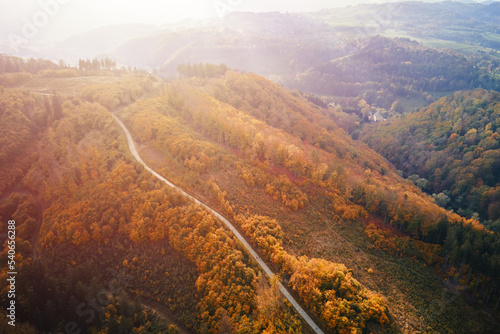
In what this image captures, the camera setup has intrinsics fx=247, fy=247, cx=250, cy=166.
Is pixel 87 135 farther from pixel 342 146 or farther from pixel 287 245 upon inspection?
pixel 342 146

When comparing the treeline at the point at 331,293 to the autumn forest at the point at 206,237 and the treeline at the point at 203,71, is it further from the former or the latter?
the treeline at the point at 203,71

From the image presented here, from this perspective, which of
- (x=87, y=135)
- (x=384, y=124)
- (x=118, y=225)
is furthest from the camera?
(x=384, y=124)

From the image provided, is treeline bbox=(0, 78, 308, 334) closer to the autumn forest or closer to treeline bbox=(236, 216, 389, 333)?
the autumn forest

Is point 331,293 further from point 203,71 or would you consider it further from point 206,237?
point 203,71

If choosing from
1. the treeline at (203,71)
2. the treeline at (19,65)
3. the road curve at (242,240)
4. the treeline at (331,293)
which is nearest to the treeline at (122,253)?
the road curve at (242,240)

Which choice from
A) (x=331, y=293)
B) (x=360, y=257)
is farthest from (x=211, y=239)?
(x=360, y=257)

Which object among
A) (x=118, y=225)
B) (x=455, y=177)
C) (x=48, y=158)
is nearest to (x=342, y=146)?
(x=455, y=177)

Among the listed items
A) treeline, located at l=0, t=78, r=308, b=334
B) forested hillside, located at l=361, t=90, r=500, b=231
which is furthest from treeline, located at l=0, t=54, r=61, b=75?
forested hillside, located at l=361, t=90, r=500, b=231
